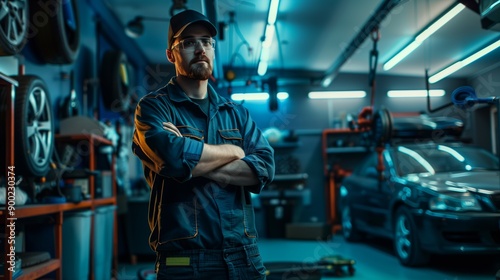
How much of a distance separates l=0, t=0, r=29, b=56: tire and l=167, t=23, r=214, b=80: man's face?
64.6 inches

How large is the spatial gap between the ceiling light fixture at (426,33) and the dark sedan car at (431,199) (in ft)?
3.97

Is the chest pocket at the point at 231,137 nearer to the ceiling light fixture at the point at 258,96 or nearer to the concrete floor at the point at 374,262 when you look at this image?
the concrete floor at the point at 374,262

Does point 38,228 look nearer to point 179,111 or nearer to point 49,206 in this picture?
point 49,206

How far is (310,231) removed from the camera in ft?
25.1

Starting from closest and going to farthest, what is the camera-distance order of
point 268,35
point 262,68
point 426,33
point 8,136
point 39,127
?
point 8,136
point 39,127
point 426,33
point 268,35
point 262,68

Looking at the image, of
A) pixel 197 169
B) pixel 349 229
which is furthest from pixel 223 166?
pixel 349 229

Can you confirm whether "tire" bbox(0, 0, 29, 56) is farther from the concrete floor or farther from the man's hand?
the concrete floor

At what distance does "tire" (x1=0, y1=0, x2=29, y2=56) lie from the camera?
2865mm

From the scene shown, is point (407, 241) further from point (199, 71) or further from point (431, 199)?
point (199, 71)

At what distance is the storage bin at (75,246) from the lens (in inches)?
137

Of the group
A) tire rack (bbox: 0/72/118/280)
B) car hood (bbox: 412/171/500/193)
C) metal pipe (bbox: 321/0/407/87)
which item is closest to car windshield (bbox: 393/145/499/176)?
car hood (bbox: 412/171/500/193)

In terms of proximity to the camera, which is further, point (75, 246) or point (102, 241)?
point (102, 241)

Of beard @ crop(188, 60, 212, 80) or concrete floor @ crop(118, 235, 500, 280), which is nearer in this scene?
beard @ crop(188, 60, 212, 80)

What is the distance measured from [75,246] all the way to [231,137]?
7.55 feet
